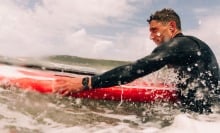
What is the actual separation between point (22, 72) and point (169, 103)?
91.0 inches

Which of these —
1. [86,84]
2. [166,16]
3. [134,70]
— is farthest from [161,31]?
[86,84]

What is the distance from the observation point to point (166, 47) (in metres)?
4.47

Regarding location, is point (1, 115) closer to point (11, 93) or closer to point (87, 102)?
point (11, 93)

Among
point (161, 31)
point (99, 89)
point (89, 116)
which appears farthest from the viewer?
point (99, 89)

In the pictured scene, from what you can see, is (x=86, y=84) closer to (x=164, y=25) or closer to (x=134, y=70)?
(x=134, y=70)

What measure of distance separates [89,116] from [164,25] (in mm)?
1598

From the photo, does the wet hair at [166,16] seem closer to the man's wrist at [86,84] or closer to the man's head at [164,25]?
the man's head at [164,25]

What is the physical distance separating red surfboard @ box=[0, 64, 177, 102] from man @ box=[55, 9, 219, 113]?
0.81 m

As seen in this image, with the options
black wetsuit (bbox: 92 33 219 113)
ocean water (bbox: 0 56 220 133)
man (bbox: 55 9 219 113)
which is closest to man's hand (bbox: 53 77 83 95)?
man (bbox: 55 9 219 113)

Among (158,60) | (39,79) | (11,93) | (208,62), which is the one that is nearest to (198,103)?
(208,62)

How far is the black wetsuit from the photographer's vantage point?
174 inches

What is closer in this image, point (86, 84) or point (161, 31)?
point (86, 84)

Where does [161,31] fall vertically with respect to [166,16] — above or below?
below

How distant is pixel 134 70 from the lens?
4.42 metres
